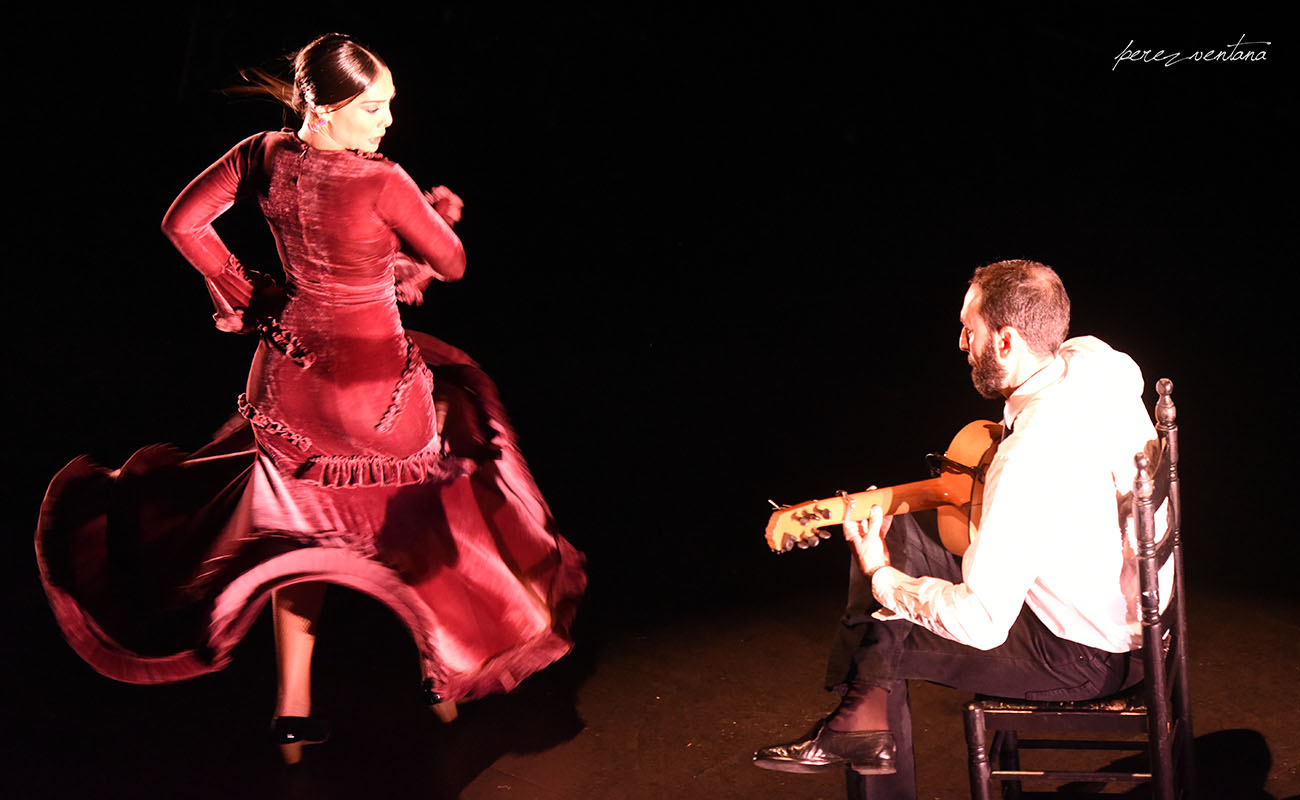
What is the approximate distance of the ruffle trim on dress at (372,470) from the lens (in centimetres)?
297

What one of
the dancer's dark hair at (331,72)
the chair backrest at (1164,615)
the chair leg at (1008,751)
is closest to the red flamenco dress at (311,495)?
the dancer's dark hair at (331,72)

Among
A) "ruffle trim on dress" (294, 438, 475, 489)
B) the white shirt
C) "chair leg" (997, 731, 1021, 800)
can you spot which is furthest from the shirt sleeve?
"ruffle trim on dress" (294, 438, 475, 489)

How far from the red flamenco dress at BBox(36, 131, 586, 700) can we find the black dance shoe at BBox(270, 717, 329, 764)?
31 cm

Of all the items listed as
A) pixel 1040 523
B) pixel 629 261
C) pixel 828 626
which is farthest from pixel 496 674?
pixel 629 261

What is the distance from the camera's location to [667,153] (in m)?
7.80

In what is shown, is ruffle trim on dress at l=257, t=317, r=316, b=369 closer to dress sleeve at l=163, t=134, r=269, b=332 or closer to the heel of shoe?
dress sleeve at l=163, t=134, r=269, b=332

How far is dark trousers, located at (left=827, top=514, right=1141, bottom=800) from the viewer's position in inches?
95.5

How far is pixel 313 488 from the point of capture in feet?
9.71

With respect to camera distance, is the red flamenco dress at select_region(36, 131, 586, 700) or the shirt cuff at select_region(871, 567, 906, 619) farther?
the red flamenco dress at select_region(36, 131, 586, 700)

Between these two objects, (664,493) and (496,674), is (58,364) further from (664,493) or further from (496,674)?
(496,674)

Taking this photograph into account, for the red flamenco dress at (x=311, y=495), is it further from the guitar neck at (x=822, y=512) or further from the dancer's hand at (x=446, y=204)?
the guitar neck at (x=822, y=512)

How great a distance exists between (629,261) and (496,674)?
416 cm

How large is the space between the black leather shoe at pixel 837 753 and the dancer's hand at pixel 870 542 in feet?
0.97

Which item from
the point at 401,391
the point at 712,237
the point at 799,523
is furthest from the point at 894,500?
the point at 712,237
